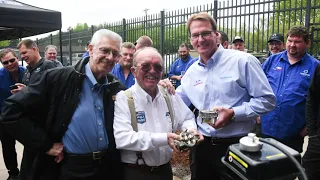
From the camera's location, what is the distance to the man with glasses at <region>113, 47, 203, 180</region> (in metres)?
1.93

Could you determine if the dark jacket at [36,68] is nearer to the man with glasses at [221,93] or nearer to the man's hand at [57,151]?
the man's hand at [57,151]

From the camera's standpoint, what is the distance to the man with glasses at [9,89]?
171 inches

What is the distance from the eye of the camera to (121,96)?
2.06m

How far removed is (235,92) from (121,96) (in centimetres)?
Answer: 96

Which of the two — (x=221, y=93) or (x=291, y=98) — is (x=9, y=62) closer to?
(x=221, y=93)

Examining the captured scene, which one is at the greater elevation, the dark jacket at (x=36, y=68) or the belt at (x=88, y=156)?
the dark jacket at (x=36, y=68)

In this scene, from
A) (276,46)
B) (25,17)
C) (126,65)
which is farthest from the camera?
(25,17)

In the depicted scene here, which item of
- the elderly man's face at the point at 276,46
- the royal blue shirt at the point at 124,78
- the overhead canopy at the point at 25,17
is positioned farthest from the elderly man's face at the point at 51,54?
the elderly man's face at the point at 276,46

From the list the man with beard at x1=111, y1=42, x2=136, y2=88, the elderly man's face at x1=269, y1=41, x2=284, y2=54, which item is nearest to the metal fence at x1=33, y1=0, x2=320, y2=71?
the elderly man's face at x1=269, y1=41, x2=284, y2=54

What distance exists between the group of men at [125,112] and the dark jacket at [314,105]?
95 centimetres

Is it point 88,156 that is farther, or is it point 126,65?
point 126,65

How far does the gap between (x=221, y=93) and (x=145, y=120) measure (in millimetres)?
732

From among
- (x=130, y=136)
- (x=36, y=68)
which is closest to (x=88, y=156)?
(x=130, y=136)

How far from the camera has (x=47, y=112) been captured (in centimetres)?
209
